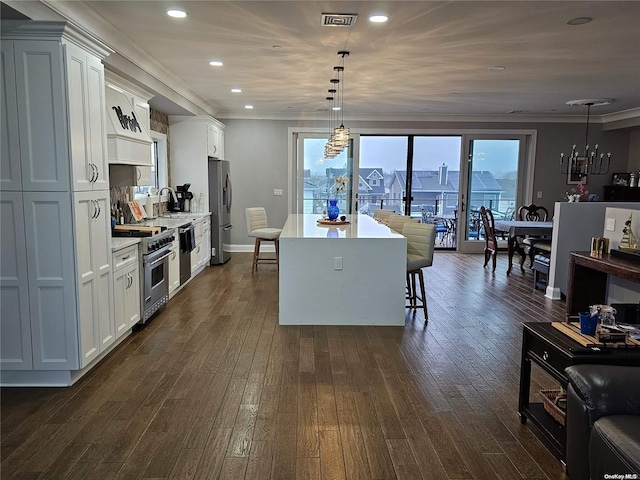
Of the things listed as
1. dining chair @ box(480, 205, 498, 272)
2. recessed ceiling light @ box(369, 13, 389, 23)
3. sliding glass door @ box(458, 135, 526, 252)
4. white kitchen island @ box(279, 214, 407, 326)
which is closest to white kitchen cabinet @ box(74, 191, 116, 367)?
white kitchen island @ box(279, 214, 407, 326)

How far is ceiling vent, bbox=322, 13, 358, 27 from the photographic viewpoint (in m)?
3.33

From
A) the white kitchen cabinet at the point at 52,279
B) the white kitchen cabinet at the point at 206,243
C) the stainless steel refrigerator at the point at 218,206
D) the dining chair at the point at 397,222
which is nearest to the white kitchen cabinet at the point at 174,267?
the white kitchen cabinet at the point at 206,243

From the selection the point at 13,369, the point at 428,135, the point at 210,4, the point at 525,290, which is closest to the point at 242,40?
the point at 210,4

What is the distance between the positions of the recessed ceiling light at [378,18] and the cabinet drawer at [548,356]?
242 cm

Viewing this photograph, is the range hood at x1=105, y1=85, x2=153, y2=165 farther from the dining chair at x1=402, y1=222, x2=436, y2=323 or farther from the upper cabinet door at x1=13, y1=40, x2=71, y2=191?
the dining chair at x1=402, y1=222, x2=436, y2=323

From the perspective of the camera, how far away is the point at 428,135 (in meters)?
9.07

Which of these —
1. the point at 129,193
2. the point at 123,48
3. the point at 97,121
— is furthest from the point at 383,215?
the point at 97,121

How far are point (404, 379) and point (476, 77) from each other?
3.80m

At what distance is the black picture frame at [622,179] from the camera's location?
8.72m

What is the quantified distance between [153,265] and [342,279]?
1860 mm

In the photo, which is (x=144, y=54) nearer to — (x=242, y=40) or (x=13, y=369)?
(x=242, y=40)

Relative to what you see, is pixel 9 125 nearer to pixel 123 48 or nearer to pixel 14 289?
pixel 14 289

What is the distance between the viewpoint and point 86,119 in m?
3.18

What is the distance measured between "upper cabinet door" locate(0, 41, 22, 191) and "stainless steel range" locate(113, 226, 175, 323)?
142 centimetres
